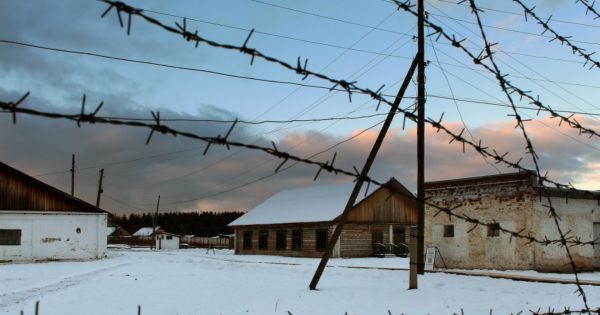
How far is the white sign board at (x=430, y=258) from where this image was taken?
23.8m

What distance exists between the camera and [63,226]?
114 ft

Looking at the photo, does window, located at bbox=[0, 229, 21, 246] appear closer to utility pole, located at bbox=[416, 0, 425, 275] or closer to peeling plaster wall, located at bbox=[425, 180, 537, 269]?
peeling plaster wall, located at bbox=[425, 180, 537, 269]

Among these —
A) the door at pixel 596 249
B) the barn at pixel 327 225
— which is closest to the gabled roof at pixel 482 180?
the door at pixel 596 249

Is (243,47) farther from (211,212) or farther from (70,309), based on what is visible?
(211,212)

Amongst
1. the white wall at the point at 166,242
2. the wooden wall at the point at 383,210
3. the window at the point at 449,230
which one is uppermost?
the wooden wall at the point at 383,210

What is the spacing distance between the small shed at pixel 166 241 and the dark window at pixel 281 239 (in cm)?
3074

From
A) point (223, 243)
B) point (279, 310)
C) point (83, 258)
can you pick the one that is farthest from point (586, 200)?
point (223, 243)

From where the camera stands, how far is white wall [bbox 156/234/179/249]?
68562mm

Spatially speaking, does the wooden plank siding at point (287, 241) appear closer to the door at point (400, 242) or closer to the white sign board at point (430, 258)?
the door at point (400, 242)

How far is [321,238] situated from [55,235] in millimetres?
16848

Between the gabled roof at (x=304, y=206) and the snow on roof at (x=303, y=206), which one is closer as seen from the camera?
the gabled roof at (x=304, y=206)

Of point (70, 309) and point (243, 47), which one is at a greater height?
point (243, 47)

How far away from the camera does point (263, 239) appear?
144 feet

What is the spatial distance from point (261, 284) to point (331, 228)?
19.1m
